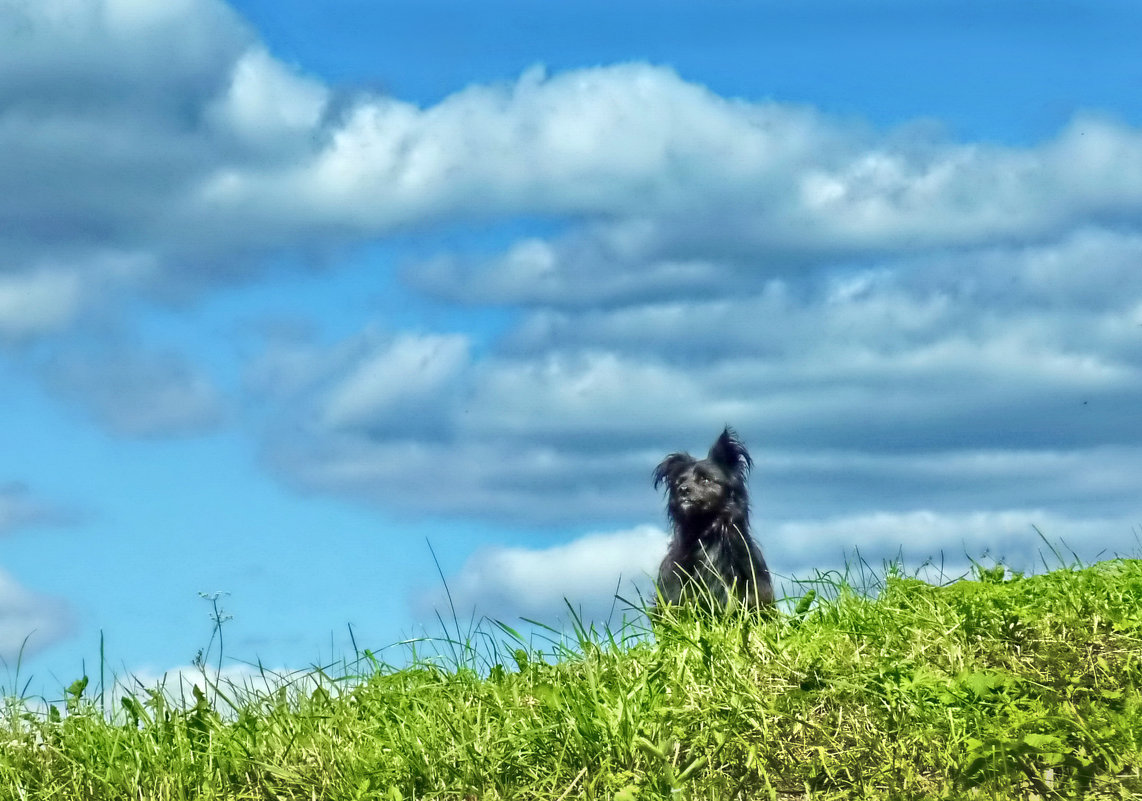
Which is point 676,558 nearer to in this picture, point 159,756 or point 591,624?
point 591,624

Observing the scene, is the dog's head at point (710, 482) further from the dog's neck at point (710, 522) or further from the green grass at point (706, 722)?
the green grass at point (706, 722)

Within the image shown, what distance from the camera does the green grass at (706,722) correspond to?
500cm

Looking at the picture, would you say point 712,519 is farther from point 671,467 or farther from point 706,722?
point 706,722

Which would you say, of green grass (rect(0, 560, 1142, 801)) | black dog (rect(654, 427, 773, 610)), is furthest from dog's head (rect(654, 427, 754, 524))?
green grass (rect(0, 560, 1142, 801))

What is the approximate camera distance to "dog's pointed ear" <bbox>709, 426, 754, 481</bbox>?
11.5 m

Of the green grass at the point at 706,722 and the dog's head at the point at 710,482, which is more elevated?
the dog's head at the point at 710,482

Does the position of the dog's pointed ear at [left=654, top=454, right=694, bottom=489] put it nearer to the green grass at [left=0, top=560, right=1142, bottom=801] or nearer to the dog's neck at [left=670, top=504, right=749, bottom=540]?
the dog's neck at [left=670, top=504, right=749, bottom=540]

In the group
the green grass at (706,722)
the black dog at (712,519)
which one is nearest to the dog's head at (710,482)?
the black dog at (712,519)

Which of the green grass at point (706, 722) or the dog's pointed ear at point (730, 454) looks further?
the dog's pointed ear at point (730, 454)

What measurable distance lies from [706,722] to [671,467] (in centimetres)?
670

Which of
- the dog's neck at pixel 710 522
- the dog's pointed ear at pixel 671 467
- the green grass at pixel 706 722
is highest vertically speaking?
the dog's pointed ear at pixel 671 467

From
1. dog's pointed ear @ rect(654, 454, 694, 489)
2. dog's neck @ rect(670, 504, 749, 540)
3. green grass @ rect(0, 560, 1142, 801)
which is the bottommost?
green grass @ rect(0, 560, 1142, 801)

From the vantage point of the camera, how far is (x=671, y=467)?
38.9ft

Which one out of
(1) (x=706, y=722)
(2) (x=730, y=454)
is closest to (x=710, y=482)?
(2) (x=730, y=454)
